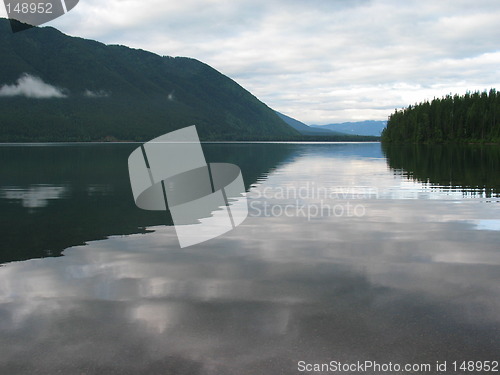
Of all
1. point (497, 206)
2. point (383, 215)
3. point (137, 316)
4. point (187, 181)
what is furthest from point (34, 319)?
point (187, 181)

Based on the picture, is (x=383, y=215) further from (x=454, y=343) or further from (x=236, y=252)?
(x=454, y=343)

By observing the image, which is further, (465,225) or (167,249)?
(465,225)

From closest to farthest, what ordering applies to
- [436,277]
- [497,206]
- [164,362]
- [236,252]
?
[164,362] → [436,277] → [236,252] → [497,206]

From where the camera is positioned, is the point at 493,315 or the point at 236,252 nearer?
the point at 493,315

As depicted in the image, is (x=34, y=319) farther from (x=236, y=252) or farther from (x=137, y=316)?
(x=236, y=252)

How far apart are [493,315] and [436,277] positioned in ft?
9.45

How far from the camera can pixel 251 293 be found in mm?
11625

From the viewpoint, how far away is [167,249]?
16.6 m

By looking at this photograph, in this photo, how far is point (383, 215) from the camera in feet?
77.3

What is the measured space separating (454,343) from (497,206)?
2034 cm

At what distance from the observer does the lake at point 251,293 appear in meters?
8.31

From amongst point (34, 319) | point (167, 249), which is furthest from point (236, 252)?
point (34, 319)

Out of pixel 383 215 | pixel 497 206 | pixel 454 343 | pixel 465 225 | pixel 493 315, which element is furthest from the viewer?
pixel 497 206

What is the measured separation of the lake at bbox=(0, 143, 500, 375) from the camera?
8.31 metres
